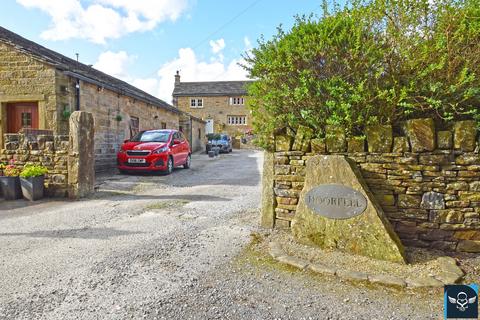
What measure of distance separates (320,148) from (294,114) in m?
0.60

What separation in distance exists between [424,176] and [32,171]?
754 centimetres

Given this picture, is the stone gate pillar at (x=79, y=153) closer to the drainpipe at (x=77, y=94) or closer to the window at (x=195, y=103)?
the drainpipe at (x=77, y=94)

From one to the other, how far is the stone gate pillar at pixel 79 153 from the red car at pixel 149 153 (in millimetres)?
3029

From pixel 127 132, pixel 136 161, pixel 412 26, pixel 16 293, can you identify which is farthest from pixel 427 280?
pixel 127 132

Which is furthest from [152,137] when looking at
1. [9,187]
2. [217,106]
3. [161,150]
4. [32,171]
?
[217,106]

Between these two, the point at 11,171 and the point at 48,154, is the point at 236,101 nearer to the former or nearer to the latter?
the point at 48,154

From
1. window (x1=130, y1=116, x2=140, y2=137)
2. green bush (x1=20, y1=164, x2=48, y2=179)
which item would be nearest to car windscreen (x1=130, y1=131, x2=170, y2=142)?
window (x1=130, y1=116, x2=140, y2=137)

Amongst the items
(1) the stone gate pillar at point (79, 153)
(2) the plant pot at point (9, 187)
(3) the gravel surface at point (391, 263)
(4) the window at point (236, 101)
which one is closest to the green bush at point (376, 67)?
(3) the gravel surface at point (391, 263)

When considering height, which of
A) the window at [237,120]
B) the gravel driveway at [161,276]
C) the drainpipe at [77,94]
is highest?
the window at [237,120]

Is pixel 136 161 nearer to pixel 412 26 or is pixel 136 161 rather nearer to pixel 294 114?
pixel 294 114

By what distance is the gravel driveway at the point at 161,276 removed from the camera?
2361 millimetres

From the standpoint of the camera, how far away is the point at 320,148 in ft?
12.6

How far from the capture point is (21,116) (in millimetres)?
9289

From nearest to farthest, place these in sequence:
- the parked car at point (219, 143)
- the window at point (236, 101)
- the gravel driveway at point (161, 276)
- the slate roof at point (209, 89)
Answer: the gravel driveway at point (161, 276), the parked car at point (219, 143), the window at point (236, 101), the slate roof at point (209, 89)
